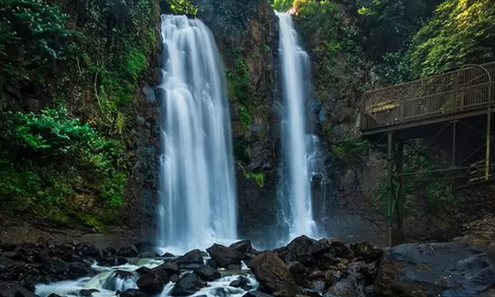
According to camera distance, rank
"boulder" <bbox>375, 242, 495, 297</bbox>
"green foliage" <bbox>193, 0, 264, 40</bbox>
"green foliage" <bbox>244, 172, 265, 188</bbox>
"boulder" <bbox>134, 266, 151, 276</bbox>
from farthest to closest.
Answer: "green foliage" <bbox>193, 0, 264, 40</bbox> → "green foliage" <bbox>244, 172, 265, 188</bbox> → "boulder" <bbox>134, 266, 151, 276</bbox> → "boulder" <bbox>375, 242, 495, 297</bbox>

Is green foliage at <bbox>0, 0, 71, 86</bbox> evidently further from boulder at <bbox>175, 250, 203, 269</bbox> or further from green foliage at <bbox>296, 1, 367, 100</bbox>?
green foliage at <bbox>296, 1, 367, 100</bbox>

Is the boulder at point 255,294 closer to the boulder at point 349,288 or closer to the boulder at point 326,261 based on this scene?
the boulder at point 349,288

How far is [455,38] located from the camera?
2036cm

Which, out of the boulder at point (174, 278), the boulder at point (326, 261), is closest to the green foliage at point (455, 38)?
the boulder at point (326, 261)

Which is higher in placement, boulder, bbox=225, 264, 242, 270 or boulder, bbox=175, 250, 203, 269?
boulder, bbox=175, 250, 203, 269

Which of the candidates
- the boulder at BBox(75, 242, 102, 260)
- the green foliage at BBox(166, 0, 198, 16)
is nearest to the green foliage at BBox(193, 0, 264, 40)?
the green foliage at BBox(166, 0, 198, 16)

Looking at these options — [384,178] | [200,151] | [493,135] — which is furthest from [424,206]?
[200,151]

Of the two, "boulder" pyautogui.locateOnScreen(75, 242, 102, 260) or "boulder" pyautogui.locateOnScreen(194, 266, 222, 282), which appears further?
"boulder" pyautogui.locateOnScreen(75, 242, 102, 260)

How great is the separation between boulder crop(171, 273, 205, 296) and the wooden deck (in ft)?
31.5

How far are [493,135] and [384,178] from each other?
530cm

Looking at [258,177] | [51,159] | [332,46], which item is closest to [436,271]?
[51,159]

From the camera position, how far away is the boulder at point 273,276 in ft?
33.9

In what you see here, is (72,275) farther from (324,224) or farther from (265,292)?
(324,224)

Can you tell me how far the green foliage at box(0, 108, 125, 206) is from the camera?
13922mm
